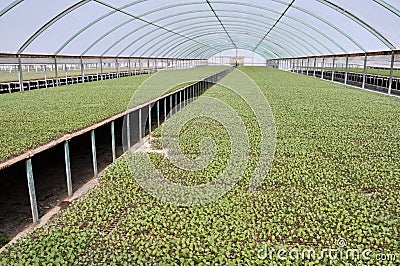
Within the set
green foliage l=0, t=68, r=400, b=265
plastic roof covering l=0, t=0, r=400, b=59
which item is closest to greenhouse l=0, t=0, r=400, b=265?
green foliage l=0, t=68, r=400, b=265

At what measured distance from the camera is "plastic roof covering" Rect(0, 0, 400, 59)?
47.9 feet

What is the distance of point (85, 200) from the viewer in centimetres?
415

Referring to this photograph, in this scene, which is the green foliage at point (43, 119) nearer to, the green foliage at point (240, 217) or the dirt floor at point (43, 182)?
the dirt floor at point (43, 182)

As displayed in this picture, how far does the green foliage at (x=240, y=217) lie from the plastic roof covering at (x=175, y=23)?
10185 millimetres

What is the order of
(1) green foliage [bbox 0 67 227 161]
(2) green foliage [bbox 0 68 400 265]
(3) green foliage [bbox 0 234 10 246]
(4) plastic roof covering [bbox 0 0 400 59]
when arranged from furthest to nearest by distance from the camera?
(4) plastic roof covering [bbox 0 0 400 59]
(1) green foliage [bbox 0 67 227 161]
(3) green foliage [bbox 0 234 10 246]
(2) green foliage [bbox 0 68 400 265]

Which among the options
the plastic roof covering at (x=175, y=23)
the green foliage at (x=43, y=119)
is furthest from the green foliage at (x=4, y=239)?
the plastic roof covering at (x=175, y=23)

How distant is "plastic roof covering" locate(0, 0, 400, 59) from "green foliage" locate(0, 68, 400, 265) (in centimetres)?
1019

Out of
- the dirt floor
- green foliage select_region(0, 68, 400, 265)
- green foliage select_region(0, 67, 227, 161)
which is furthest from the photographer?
green foliage select_region(0, 67, 227, 161)

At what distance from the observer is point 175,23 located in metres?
24.8

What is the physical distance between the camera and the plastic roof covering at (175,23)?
575 inches

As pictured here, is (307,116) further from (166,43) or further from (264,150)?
(166,43)

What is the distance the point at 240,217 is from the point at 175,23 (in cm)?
2285

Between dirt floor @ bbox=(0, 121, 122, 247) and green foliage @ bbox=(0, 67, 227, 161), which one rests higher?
green foliage @ bbox=(0, 67, 227, 161)

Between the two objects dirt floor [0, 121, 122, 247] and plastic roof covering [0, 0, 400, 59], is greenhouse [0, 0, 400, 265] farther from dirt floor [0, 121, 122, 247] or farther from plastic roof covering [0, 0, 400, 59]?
plastic roof covering [0, 0, 400, 59]
